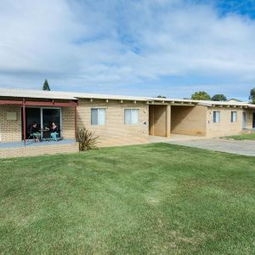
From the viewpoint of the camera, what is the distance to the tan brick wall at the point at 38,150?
11211mm

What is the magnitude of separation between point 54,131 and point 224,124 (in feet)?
52.7

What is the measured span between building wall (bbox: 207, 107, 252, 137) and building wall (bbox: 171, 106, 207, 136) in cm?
58

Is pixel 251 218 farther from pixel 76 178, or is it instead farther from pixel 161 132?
pixel 161 132

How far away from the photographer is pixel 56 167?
8.92 metres

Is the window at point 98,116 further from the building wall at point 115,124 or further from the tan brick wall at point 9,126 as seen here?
the tan brick wall at point 9,126

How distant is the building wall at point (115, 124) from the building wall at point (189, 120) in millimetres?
5984

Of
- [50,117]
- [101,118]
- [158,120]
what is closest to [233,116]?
[158,120]

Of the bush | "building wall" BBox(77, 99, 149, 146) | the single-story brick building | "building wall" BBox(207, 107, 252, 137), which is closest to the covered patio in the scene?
the single-story brick building

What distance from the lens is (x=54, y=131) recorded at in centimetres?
1409

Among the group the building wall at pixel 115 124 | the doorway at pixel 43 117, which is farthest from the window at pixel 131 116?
the doorway at pixel 43 117

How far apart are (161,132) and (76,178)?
1447cm

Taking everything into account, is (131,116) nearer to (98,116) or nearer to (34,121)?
(98,116)

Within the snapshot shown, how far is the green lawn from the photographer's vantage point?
3945 mm

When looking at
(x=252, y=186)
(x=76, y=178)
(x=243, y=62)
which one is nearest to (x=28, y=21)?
(x=76, y=178)
